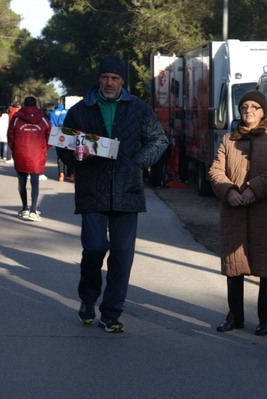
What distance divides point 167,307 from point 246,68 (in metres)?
9.67

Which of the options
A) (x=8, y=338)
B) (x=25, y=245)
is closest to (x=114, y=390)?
(x=8, y=338)

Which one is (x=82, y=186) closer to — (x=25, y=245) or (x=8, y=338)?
(x=8, y=338)

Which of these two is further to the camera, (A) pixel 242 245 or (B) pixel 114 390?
(A) pixel 242 245

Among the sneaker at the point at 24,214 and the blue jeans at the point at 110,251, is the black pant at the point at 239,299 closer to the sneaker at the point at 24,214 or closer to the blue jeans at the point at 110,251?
the blue jeans at the point at 110,251

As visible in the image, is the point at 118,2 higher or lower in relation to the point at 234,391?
higher

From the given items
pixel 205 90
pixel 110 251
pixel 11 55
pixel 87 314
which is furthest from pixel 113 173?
pixel 11 55

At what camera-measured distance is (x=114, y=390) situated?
16.8 feet

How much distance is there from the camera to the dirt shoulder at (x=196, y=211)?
11.9 meters

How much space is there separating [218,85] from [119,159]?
1091 centimetres

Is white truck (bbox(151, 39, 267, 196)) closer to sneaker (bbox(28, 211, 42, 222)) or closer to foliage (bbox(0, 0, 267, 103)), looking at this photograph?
sneaker (bbox(28, 211, 42, 222))

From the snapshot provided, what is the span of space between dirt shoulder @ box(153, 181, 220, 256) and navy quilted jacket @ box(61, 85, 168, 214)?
4.20 meters

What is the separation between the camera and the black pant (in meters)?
6.51

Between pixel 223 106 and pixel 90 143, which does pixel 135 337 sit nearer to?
pixel 90 143

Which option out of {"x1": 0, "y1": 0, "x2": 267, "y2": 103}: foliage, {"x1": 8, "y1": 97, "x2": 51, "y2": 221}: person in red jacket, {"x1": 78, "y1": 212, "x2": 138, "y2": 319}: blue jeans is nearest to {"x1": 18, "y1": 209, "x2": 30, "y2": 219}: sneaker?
{"x1": 8, "y1": 97, "x2": 51, "y2": 221}: person in red jacket
